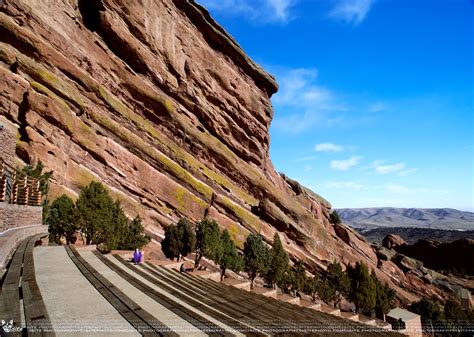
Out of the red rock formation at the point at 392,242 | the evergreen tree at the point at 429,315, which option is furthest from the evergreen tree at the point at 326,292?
the red rock formation at the point at 392,242

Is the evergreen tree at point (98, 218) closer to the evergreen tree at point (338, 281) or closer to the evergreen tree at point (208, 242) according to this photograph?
the evergreen tree at point (208, 242)

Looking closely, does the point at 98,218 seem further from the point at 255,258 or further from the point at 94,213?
the point at 255,258

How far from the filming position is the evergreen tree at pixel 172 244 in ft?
108

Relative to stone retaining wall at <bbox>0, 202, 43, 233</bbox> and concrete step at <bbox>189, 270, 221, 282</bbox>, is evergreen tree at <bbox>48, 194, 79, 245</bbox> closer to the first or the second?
stone retaining wall at <bbox>0, 202, 43, 233</bbox>

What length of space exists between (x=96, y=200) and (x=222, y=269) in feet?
53.5

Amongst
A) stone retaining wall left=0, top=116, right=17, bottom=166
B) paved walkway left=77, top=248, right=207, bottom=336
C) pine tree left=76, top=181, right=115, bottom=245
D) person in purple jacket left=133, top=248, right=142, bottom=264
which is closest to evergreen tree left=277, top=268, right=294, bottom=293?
pine tree left=76, top=181, right=115, bottom=245

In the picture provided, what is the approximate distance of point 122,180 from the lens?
36.3m

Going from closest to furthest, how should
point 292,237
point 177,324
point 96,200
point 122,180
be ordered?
point 177,324 → point 96,200 → point 122,180 → point 292,237

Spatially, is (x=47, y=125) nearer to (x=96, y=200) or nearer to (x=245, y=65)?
(x=96, y=200)

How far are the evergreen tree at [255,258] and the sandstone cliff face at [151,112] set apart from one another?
5655 mm

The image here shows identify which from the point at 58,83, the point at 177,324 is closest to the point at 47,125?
the point at 58,83

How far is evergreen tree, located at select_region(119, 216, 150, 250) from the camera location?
27766 mm

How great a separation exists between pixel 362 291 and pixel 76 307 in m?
46.1

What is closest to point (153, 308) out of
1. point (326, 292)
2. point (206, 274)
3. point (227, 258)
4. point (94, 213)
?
point (206, 274)
